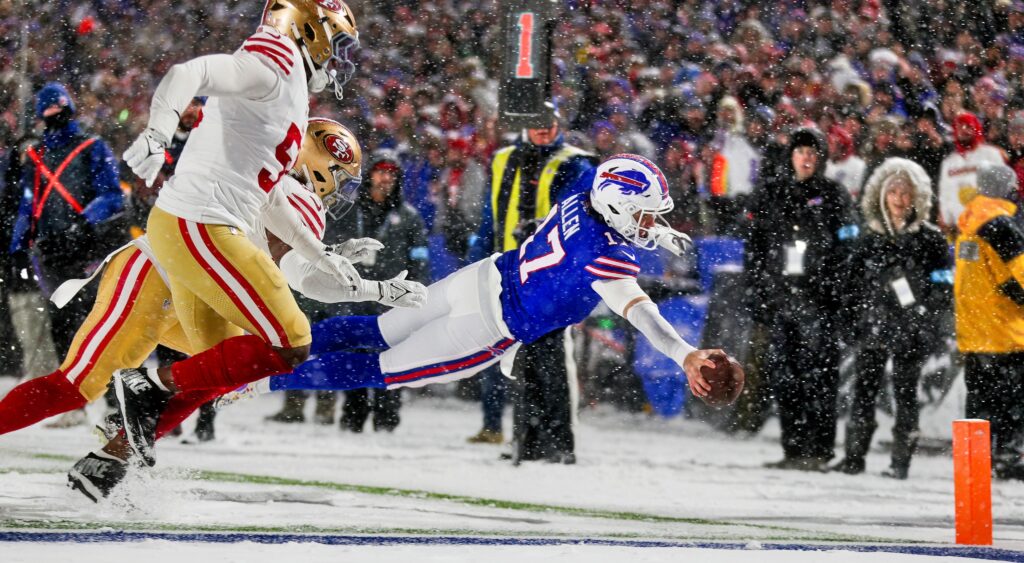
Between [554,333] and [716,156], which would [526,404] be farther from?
[716,156]

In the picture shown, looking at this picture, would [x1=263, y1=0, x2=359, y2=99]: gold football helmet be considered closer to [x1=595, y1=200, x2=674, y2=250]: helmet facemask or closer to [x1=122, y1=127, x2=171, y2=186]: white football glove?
[x1=122, y1=127, x2=171, y2=186]: white football glove

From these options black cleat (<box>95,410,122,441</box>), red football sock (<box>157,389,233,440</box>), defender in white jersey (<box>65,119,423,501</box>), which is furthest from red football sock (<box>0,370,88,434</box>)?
red football sock (<box>157,389,233,440</box>)

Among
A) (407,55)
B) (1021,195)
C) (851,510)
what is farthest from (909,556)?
(407,55)

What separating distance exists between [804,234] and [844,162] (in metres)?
1.63

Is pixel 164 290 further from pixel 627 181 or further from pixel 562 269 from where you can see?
pixel 627 181

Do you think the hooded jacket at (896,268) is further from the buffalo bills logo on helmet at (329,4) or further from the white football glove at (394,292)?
the buffalo bills logo on helmet at (329,4)

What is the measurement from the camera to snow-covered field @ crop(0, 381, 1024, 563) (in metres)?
4.29

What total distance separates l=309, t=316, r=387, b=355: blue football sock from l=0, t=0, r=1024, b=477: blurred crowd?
161 cm

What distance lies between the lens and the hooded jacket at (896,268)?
7168 mm

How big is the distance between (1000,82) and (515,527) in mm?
5419

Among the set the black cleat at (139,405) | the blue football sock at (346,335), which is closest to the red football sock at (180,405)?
the black cleat at (139,405)

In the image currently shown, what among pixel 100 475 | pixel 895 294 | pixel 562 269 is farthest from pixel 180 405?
pixel 895 294

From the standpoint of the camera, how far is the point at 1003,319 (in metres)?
7.01

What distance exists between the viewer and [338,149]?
5.11m
